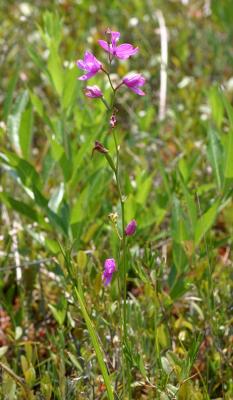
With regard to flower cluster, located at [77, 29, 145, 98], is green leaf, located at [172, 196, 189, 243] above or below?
below

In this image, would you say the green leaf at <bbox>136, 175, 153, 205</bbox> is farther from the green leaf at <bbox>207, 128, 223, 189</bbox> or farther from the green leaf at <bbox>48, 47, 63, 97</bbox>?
the green leaf at <bbox>48, 47, 63, 97</bbox>

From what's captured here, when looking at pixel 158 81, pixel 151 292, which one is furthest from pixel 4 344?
pixel 158 81

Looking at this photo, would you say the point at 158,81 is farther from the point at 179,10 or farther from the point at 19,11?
the point at 19,11

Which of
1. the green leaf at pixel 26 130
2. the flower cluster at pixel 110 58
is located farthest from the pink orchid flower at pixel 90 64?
the green leaf at pixel 26 130

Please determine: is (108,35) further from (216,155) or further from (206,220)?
(216,155)

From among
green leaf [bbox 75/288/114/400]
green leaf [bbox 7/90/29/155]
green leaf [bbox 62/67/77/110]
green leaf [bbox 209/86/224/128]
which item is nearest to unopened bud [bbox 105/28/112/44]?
green leaf [bbox 75/288/114/400]

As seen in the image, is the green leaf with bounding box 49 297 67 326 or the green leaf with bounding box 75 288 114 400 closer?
the green leaf with bounding box 75 288 114 400

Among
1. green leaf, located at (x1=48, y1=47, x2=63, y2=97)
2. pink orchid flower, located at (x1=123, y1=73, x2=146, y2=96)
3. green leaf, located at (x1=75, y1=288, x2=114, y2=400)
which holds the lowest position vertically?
green leaf, located at (x1=75, y1=288, x2=114, y2=400)

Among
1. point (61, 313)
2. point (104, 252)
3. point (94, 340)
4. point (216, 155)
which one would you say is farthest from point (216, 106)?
point (94, 340)

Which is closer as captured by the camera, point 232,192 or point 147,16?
point 232,192
